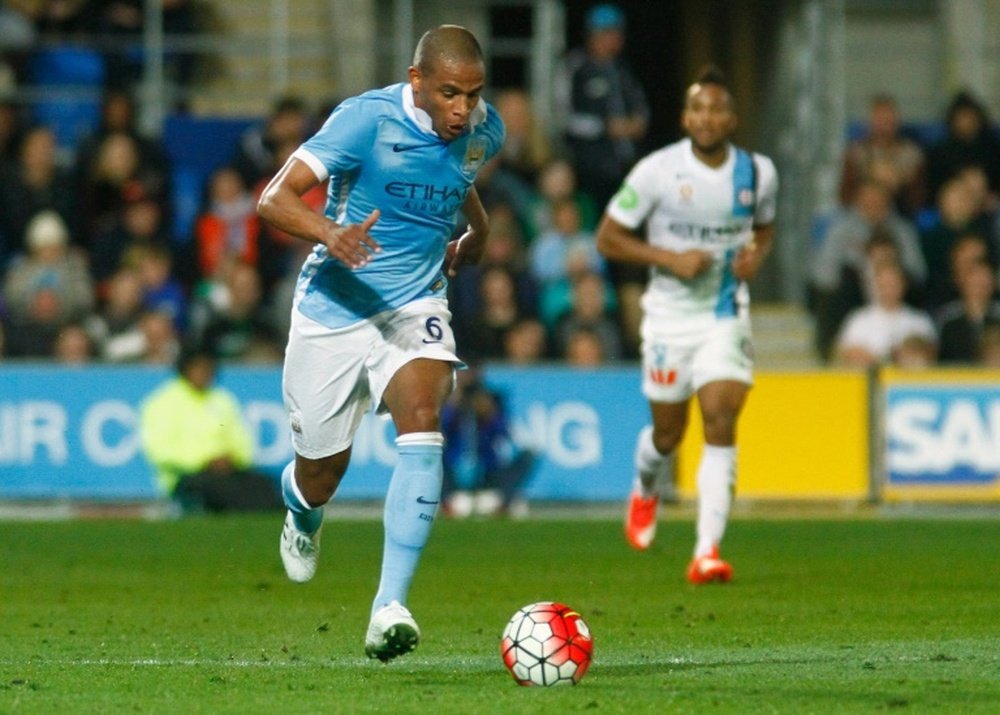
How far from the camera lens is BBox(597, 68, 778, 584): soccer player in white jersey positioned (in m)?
11.2

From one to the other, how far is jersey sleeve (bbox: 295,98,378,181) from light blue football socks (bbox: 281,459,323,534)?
1557mm

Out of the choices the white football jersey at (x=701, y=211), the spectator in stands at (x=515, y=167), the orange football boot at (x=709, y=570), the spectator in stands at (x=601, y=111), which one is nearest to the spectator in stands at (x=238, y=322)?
the spectator in stands at (x=515, y=167)

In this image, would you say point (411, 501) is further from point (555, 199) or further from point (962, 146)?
point (962, 146)

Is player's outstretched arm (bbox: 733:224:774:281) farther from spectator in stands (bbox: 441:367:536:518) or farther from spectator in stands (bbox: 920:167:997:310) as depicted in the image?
spectator in stands (bbox: 920:167:997:310)

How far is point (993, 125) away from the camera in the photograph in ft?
68.7

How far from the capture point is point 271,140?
18.9m

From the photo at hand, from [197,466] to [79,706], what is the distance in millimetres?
9878

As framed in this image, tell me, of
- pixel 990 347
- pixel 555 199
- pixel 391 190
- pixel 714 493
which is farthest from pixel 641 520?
pixel 555 199

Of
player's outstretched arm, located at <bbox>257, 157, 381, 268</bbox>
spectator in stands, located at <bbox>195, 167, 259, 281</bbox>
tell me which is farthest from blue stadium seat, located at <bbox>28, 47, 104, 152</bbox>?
player's outstretched arm, located at <bbox>257, 157, 381, 268</bbox>

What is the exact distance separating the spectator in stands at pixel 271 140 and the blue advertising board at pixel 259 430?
2599 millimetres

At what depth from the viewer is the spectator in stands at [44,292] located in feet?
A: 57.5

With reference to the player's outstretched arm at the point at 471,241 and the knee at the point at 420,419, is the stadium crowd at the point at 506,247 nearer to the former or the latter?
the player's outstretched arm at the point at 471,241

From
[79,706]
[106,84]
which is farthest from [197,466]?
[79,706]

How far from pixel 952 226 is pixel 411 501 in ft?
41.0
